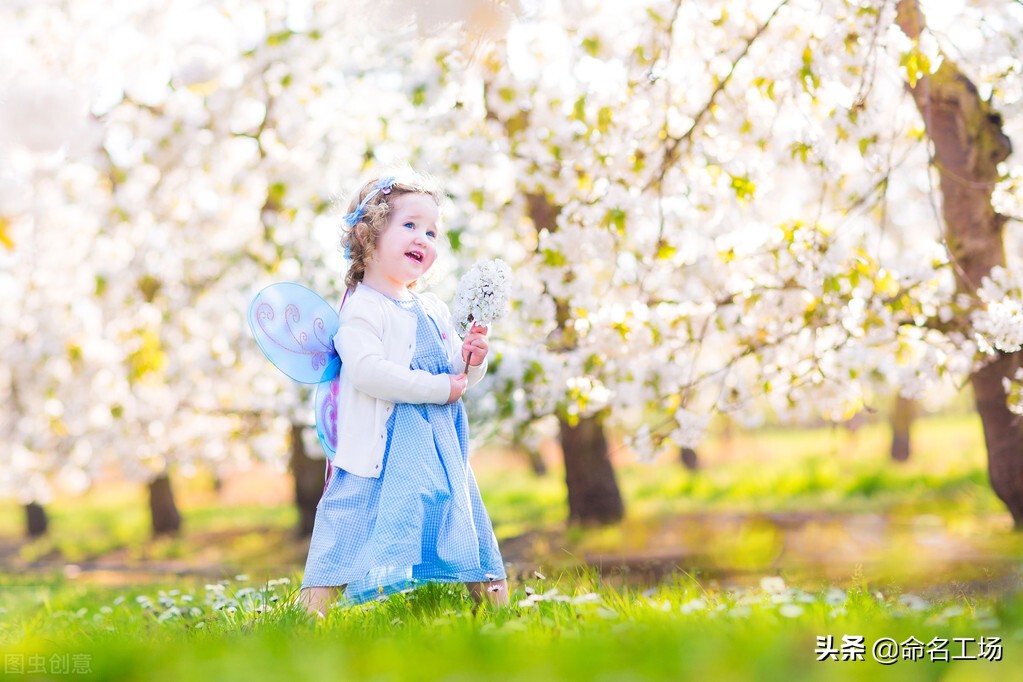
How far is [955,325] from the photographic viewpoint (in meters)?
4.75

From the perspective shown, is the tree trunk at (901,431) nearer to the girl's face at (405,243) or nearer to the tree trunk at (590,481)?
the tree trunk at (590,481)

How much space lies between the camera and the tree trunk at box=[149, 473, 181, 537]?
11.0 meters


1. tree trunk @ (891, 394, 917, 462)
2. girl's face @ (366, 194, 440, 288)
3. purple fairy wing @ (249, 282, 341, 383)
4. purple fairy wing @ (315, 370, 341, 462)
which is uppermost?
girl's face @ (366, 194, 440, 288)

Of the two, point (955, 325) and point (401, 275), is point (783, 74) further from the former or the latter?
point (401, 275)

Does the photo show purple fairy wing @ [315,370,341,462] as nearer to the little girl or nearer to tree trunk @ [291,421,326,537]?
the little girl

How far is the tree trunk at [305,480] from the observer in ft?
29.4

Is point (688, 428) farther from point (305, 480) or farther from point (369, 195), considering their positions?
point (305, 480)

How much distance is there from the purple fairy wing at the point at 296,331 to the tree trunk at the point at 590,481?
3933mm

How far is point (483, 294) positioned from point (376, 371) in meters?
0.42

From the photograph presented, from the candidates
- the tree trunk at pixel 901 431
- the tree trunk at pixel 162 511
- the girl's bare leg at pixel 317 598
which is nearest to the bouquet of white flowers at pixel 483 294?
the girl's bare leg at pixel 317 598

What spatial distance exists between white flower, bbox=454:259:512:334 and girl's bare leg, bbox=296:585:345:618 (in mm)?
954

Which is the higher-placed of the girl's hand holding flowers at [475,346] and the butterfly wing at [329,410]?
the girl's hand holding flowers at [475,346]

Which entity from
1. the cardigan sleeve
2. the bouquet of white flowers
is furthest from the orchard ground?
the bouquet of white flowers

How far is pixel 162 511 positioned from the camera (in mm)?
10984
